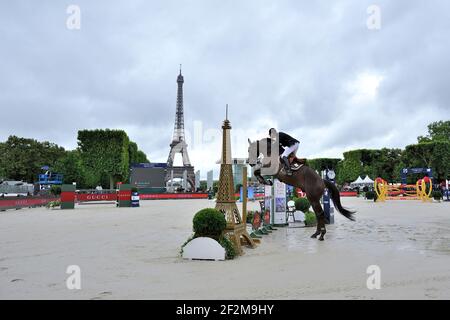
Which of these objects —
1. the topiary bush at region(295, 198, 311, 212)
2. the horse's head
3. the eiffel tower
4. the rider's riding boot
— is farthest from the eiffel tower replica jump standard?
the eiffel tower

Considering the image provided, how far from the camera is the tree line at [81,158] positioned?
45312mm

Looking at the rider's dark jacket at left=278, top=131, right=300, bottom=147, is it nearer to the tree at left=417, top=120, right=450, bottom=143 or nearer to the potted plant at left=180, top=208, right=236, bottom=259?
the potted plant at left=180, top=208, right=236, bottom=259

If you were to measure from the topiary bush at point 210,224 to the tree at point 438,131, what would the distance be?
68.3m

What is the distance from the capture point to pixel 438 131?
67062 millimetres

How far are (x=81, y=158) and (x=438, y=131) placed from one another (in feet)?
207

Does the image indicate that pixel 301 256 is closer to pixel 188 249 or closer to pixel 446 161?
pixel 188 249

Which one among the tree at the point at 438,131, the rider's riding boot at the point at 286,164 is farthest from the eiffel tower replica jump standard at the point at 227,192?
the tree at the point at 438,131

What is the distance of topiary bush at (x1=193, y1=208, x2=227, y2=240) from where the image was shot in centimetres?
746

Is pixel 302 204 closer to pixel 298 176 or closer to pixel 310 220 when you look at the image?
pixel 310 220

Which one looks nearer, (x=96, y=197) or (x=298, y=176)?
(x=298, y=176)

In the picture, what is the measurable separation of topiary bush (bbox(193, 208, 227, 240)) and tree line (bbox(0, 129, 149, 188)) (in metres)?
Result: 40.3

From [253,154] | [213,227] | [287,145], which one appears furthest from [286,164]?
[213,227]

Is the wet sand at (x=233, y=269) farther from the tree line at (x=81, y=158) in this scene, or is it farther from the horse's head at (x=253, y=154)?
the tree line at (x=81, y=158)
